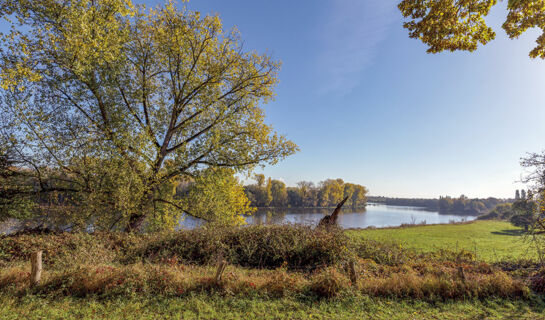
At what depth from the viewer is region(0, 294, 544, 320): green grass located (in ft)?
15.8

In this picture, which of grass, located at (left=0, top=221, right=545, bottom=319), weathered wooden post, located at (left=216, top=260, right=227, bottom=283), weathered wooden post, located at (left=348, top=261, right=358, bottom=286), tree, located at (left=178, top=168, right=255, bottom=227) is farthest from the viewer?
tree, located at (left=178, top=168, right=255, bottom=227)

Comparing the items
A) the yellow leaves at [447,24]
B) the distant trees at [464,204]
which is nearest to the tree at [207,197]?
the yellow leaves at [447,24]

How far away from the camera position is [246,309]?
17.4 ft

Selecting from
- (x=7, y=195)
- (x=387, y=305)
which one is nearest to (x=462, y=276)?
(x=387, y=305)

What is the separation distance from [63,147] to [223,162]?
7.18 m

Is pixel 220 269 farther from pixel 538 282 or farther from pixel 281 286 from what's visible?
pixel 538 282

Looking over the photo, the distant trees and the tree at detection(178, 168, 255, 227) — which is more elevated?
the tree at detection(178, 168, 255, 227)

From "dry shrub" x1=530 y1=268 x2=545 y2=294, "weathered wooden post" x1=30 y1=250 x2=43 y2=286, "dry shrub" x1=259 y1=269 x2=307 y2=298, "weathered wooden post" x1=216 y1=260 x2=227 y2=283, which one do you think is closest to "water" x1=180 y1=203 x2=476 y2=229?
"dry shrub" x1=259 y1=269 x2=307 y2=298

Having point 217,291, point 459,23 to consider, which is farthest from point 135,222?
point 459,23

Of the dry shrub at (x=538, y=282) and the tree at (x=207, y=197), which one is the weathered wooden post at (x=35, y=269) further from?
the dry shrub at (x=538, y=282)

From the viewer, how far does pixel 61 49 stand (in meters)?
8.36

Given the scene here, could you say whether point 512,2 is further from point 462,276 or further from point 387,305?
point 462,276

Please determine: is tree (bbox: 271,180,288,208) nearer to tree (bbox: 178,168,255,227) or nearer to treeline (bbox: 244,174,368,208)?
treeline (bbox: 244,174,368,208)

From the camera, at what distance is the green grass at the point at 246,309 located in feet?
15.8
